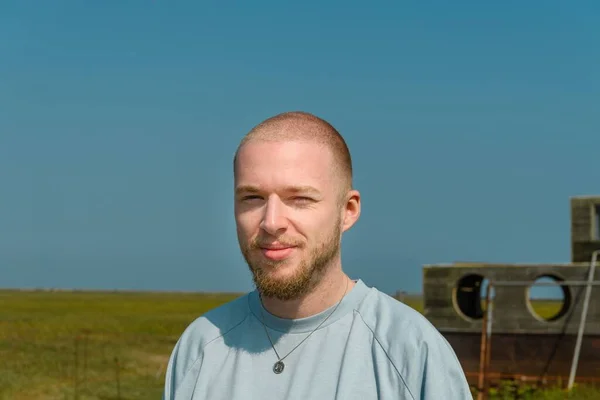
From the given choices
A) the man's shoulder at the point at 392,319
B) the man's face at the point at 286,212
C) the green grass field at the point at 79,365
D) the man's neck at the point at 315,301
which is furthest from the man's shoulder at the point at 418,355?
the green grass field at the point at 79,365

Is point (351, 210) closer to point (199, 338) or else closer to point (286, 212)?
point (286, 212)

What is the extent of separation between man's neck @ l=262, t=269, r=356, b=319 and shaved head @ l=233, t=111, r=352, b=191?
29 centimetres

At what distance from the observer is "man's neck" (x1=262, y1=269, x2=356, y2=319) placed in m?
2.74

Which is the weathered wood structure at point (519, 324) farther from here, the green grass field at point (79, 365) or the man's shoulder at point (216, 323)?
the man's shoulder at point (216, 323)

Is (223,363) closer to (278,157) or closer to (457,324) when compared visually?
(278,157)

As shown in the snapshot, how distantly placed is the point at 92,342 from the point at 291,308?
34781 millimetres

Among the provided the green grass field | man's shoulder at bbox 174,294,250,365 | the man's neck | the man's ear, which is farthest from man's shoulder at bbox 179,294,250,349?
the green grass field

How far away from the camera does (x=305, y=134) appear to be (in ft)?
8.80

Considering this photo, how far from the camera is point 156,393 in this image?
1798 cm

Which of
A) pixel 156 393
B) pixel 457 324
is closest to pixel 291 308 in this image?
pixel 156 393

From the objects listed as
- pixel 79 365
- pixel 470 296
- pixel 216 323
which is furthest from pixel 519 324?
pixel 216 323

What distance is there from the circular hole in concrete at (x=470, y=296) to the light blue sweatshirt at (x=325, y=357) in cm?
1884

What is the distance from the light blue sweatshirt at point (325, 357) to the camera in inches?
101

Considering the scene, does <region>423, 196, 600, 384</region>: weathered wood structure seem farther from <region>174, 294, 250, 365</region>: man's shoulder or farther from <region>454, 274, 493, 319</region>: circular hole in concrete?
<region>174, 294, 250, 365</region>: man's shoulder
